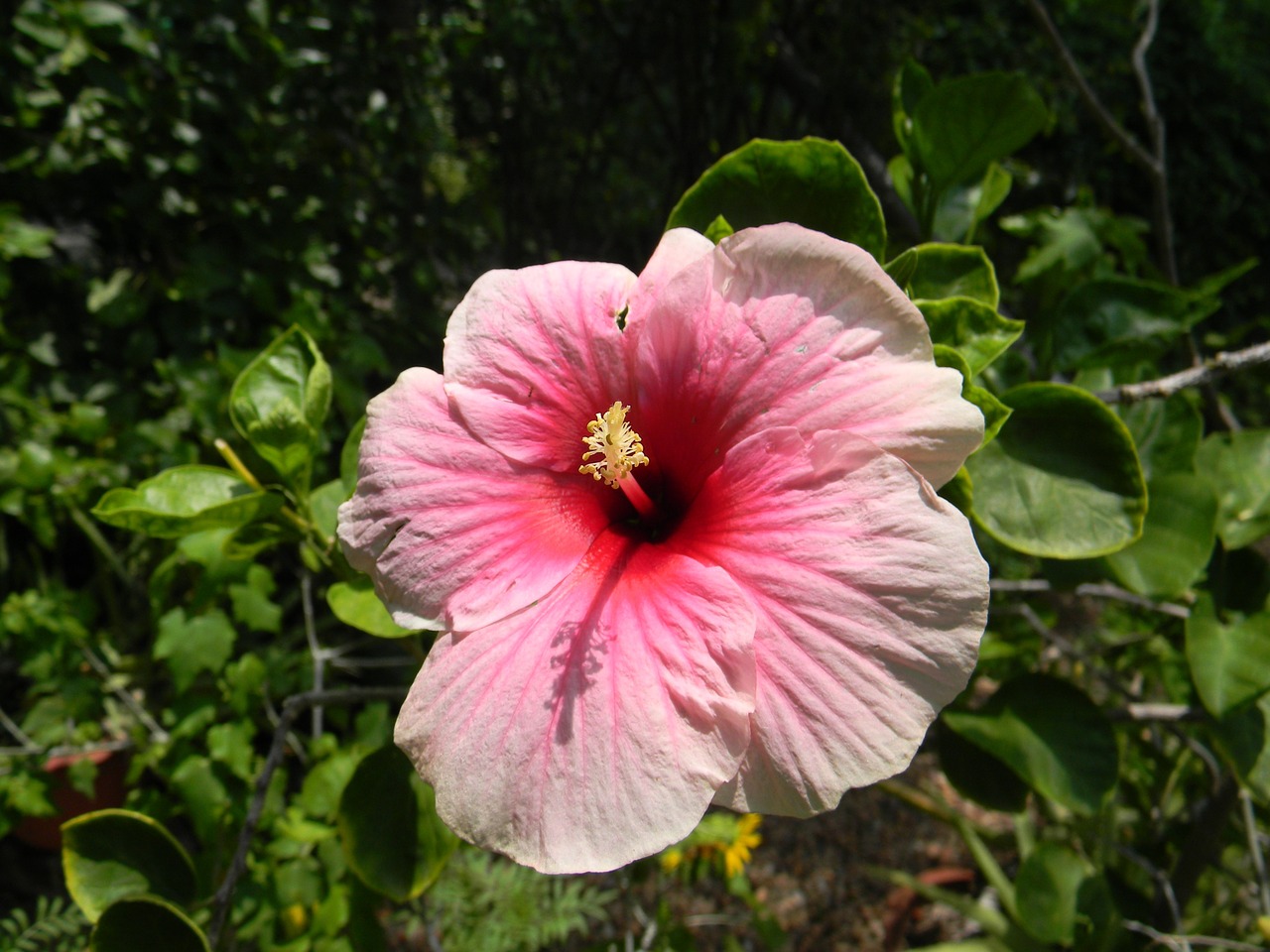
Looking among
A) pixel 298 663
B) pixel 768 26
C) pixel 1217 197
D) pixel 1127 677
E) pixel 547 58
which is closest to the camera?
pixel 298 663

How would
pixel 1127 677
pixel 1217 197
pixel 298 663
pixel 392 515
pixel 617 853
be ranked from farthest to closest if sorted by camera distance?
pixel 1217 197 < pixel 1127 677 < pixel 298 663 < pixel 392 515 < pixel 617 853

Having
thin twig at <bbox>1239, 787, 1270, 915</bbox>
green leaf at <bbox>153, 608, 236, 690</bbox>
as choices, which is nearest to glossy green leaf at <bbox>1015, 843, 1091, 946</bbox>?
thin twig at <bbox>1239, 787, 1270, 915</bbox>

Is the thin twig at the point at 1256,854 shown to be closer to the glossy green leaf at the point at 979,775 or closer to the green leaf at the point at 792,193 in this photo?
the glossy green leaf at the point at 979,775

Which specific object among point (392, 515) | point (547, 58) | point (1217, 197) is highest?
point (547, 58)

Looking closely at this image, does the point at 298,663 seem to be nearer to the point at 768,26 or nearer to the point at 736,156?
the point at 736,156

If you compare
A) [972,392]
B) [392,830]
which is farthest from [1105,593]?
[392,830]

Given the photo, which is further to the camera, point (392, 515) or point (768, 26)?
point (768, 26)

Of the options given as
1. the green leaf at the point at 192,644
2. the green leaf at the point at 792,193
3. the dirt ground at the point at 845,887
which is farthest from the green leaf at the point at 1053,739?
the green leaf at the point at 192,644

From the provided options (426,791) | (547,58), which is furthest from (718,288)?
(547,58)

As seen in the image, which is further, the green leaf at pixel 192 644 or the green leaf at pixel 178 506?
the green leaf at pixel 192 644
